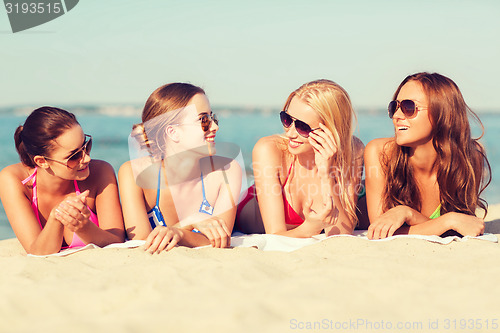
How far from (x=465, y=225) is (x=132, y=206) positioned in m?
2.89

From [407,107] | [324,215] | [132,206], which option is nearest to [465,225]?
[407,107]

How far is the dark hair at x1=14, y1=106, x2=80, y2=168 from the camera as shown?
12.8 feet

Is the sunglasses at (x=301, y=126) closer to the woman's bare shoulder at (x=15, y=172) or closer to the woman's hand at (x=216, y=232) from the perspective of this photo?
the woman's hand at (x=216, y=232)

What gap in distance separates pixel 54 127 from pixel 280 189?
6.63 feet

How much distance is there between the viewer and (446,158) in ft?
14.5

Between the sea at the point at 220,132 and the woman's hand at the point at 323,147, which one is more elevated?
the woman's hand at the point at 323,147

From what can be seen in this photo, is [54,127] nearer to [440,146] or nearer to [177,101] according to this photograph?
[177,101]

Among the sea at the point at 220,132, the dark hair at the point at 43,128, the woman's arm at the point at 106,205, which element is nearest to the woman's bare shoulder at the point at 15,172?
the dark hair at the point at 43,128

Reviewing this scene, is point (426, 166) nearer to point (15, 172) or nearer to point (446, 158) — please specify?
point (446, 158)

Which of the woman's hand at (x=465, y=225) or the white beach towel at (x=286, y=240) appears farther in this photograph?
the woman's hand at (x=465, y=225)

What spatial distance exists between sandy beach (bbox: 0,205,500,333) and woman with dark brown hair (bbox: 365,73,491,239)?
1.71ft

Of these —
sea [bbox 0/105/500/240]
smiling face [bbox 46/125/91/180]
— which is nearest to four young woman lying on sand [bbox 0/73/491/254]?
smiling face [bbox 46/125/91/180]

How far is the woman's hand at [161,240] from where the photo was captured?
370cm

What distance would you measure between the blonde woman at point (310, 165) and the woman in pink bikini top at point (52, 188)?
1.39m
